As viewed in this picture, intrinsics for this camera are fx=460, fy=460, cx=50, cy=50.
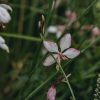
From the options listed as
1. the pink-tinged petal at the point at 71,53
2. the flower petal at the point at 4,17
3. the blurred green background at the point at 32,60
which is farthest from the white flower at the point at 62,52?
the blurred green background at the point at 32,60

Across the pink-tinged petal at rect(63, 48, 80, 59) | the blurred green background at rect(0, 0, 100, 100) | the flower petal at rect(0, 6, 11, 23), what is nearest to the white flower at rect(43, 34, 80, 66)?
the pink-tinged petal at rect(63, 48, 80, 59)

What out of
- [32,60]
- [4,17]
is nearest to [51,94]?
[4,17]

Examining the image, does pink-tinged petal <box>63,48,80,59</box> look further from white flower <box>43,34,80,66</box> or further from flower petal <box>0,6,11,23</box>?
flower petal <box>0,6,11,23</box>

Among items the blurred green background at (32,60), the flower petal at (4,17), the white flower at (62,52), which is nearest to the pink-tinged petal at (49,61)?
the white flower at (62,52)

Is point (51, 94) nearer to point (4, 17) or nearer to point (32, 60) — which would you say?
point (4, 17)

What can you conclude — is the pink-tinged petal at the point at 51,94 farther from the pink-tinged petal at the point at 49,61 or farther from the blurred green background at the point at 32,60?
the blurred green background at the point at 32,60

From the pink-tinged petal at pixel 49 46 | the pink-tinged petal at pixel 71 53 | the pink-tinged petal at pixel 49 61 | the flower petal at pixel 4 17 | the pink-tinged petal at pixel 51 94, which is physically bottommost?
the pink-tinged petal at pixel 51 94

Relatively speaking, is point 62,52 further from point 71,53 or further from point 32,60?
point 32,60

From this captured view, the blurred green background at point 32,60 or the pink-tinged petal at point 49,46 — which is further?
the blurred green background at point 32,60

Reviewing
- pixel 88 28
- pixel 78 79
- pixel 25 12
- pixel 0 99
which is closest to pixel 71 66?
pixel 78 79

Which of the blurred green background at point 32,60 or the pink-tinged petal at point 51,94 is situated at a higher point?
the blurred green background at point 32,60

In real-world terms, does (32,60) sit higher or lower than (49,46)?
higher

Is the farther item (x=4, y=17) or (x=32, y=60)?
(x=32, y=60)
